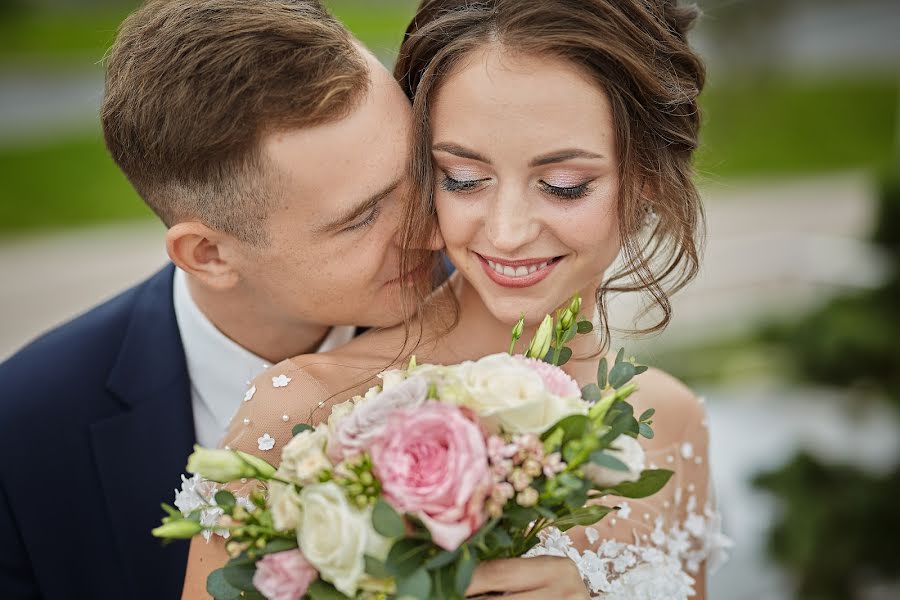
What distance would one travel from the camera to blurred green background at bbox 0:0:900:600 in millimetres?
4914

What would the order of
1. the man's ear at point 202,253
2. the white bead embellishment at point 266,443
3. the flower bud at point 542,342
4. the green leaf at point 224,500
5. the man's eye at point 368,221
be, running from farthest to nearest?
the man's ear at point 202,253 → the man's eye at point 368,221 → the white bead embellishment at point 266,443 → the flower bud at point 542,342 → the green leaf at point 224,500

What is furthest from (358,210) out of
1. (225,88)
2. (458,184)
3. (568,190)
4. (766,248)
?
(766,248)

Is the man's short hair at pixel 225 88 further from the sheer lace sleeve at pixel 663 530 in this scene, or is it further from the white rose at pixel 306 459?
the sheer lace sleeve at pixel 663 530

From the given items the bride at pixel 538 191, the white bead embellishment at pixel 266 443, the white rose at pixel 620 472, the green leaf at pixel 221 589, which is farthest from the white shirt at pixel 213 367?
the white rose at pixel 620 472

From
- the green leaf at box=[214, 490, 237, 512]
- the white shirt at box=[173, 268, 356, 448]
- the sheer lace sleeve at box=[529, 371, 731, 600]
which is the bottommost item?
the sheer lace sleeve at box=[529, 371, 731, 600]

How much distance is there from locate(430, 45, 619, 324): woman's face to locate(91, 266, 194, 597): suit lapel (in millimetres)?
1093

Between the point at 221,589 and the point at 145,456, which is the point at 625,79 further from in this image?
the point at 145,456

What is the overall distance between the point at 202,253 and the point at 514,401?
4.47 ft

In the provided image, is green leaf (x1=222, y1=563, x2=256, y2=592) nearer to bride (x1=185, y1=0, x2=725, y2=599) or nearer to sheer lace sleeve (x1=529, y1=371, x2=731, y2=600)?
bride (x1=185, y1=0, x2=725, y2=599)

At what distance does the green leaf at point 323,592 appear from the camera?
72.5 inches

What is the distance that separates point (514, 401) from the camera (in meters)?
1.81

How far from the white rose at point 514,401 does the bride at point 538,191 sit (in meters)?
0.37

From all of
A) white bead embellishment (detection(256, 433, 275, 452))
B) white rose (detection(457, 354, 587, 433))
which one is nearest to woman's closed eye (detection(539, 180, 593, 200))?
white rose (detection(457, 354, 587, 433))

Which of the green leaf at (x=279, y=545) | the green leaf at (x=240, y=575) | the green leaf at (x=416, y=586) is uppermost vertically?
the green leaf at (x=416, y=586)
